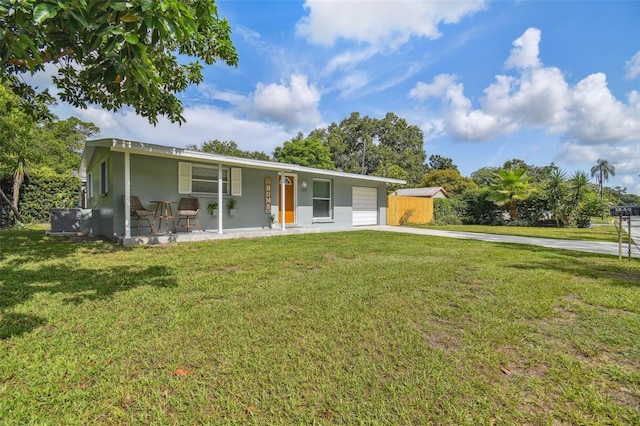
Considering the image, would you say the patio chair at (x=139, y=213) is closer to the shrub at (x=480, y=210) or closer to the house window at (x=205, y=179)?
the house window at (x=205, y=179)

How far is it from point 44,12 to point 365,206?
45.3ft

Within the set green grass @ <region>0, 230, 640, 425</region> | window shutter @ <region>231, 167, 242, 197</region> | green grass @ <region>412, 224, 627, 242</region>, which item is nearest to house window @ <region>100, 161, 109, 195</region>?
window shutter @ <region>231, 167, 242, 197</region>

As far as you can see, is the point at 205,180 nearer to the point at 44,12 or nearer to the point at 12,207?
the point at 44,12

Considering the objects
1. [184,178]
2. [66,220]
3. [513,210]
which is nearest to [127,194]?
[184,178]

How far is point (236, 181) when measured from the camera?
1002 centimetres

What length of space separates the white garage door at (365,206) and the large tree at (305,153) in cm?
1866

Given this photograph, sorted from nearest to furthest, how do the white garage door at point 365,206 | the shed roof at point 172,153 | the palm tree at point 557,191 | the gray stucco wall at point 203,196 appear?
the shed roof at point 172,153 < the gray stucco wall at point 203,196 < the white garage door at point 365,206 < the palm tree at point 557,191

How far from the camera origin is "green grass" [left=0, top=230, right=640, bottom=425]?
1705 mm

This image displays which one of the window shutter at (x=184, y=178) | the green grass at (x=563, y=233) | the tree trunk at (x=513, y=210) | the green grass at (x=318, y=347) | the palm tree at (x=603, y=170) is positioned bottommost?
the green grass at (x=318, y=347)

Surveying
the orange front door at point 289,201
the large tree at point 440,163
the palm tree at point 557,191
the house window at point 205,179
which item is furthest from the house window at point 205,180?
the large tree at point 440,163

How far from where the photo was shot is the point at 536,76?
13.7 meters

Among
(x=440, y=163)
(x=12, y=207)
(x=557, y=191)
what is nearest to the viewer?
(x=12, y=207)

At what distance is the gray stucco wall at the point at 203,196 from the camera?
7.95 m

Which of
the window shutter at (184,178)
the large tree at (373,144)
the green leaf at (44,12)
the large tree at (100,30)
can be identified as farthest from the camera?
the large tree at (373,144)
